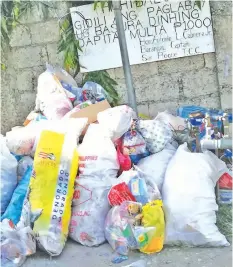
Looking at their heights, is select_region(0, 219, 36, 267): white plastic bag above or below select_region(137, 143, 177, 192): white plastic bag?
below

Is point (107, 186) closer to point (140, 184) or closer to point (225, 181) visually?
point (140, 184)

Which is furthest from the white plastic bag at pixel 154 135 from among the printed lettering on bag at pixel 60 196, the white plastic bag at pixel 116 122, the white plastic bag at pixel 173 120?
the printed lettering on bag at pixel 60 196

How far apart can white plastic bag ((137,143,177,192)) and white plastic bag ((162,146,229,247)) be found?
0.10 meters

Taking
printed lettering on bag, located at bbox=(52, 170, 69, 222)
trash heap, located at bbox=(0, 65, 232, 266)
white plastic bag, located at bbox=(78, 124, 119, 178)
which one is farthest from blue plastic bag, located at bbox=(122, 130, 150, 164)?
printed lettering on bag, located at bbox=(52, 170, 69, 222)

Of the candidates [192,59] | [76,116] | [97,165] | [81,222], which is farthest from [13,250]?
[192,59]

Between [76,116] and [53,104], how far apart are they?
1.01 ft

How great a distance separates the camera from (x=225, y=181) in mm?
3377

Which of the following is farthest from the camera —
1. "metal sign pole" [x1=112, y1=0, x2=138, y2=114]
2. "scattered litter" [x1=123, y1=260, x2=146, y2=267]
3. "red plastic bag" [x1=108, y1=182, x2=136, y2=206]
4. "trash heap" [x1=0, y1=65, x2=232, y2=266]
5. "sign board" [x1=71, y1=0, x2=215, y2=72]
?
"sign board" [x1=71, y1=0, x2=215, y2=72]

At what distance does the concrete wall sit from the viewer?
162 inches

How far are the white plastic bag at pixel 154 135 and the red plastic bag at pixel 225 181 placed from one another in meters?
0.47

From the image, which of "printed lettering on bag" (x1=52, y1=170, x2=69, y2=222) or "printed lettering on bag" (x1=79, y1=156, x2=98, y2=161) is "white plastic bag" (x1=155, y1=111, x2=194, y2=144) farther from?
"printed lettering on bag" (x1=52, y1=170, x2=69, y2=222)

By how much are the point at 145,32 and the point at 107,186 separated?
1527 mm

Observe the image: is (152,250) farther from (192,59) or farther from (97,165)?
(192,59)

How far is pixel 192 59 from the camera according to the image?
13.7 feet
